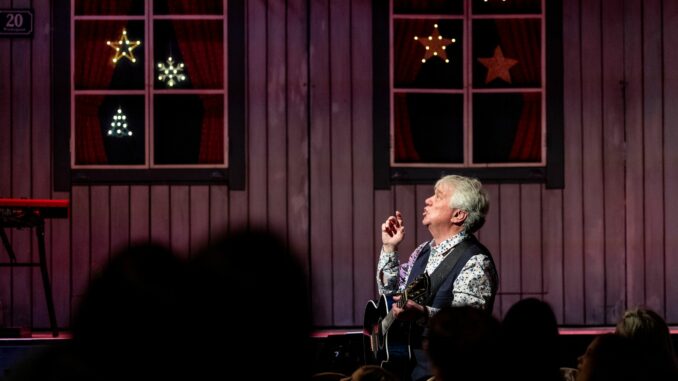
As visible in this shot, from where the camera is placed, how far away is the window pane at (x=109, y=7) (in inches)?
286

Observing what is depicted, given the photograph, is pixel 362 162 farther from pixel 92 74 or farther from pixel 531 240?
pixel 92 74

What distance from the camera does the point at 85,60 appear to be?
729cm

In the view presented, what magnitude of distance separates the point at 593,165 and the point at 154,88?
125 inches

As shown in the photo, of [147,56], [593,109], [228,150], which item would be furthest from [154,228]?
[593,109]

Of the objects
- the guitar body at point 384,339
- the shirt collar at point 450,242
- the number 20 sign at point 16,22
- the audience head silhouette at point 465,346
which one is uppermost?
the number 20 sign at point 16,22

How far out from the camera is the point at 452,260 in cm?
432

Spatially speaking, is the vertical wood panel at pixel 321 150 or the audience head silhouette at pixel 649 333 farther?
the vertical wood panel at pixel 321 150

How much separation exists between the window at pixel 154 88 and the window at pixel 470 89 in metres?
1.10

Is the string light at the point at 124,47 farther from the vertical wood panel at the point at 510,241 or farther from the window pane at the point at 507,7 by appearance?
the vertical wood panel at the point at 510,241

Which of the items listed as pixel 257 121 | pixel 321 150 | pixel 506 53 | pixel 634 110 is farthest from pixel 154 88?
pixel 634 110

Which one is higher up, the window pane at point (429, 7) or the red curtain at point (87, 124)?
the window pane at point (429, 7)

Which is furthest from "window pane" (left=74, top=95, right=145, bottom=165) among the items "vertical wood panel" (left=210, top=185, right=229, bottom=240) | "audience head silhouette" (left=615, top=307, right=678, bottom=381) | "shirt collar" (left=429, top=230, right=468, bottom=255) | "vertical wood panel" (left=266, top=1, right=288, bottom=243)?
"audience head silhouette" (left=615, top=307, right=678, bottom=381)

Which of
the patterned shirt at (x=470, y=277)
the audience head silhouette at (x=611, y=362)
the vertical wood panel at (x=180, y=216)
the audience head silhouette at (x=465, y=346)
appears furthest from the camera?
the vertical wood panel at (x=180, y=216)

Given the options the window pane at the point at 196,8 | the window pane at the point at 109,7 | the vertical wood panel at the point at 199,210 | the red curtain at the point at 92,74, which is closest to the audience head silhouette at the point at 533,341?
the vertical wood panel at the point at 199,210
